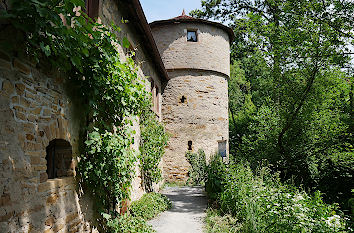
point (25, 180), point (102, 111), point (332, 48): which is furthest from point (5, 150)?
point (332, 48)

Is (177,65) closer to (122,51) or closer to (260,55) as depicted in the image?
(260,55)

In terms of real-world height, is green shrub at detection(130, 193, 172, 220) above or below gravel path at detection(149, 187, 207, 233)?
above

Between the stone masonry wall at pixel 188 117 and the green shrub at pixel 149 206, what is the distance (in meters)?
A: 4.51

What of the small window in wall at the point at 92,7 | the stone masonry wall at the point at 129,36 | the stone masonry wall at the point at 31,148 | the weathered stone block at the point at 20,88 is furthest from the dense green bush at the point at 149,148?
the weathered stone block at the point at 20,88

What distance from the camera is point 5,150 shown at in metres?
2.46

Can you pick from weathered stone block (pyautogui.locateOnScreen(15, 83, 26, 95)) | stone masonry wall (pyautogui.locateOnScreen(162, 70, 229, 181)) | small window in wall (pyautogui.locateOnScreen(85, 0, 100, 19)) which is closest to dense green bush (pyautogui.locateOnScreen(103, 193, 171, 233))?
weathered stone block (pyautogui.locateOnScreen(15, 83, 26, 95))

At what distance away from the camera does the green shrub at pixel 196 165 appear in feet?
39.3

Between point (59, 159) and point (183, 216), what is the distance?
3.87m

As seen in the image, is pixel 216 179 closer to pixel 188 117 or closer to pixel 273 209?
pixel 273 209

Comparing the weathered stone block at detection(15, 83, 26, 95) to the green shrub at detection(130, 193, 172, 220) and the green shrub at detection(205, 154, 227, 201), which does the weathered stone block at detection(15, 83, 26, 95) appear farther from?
the green shrub at detection(205, 154, 227, 201)

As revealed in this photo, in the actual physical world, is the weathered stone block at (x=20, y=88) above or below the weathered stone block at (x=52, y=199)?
above

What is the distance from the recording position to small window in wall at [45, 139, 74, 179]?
3654mm

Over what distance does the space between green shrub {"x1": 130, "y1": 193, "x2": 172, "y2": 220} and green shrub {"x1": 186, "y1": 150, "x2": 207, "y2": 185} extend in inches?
170

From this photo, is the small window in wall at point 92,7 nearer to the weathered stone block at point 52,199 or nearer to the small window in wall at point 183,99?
the weathered stone block at point 52,199
